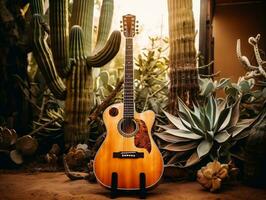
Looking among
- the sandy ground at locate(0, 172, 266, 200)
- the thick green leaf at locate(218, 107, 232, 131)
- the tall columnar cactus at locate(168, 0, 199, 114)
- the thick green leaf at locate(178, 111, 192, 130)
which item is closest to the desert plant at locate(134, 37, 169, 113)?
the tall columnar cactus at locate(168, 0, 199, 114)

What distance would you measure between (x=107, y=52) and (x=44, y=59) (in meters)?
0.65

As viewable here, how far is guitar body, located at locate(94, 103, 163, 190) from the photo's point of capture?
212 cm

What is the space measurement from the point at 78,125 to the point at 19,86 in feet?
2.90

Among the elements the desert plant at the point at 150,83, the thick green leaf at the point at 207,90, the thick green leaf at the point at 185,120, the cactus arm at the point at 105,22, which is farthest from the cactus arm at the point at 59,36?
the thick green leaf at the point at 207,90

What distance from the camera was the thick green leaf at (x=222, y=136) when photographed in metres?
2.47

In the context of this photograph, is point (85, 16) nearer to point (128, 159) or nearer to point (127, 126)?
point (127, 126)

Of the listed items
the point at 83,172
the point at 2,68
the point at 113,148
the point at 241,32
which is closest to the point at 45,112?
the point at 2,68

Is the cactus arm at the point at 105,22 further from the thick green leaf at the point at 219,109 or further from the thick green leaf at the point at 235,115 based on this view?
the thick green leaf at the point at 235,115

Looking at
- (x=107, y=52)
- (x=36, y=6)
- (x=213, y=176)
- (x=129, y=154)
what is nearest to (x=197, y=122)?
(x=213, y=176)

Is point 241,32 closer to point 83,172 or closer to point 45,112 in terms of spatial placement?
point 45,112

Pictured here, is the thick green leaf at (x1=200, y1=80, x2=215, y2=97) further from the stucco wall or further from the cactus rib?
the stucco wall

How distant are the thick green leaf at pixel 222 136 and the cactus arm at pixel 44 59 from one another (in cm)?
156

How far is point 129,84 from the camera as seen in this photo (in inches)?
92.3

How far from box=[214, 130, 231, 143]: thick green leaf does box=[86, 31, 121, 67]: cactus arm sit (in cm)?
117
